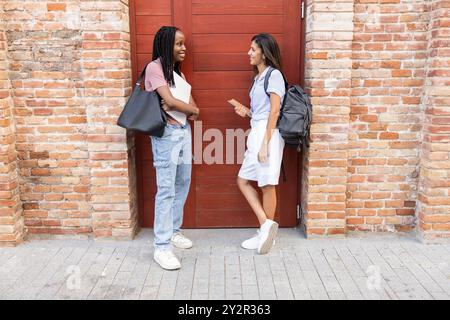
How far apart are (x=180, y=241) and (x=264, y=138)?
131cm

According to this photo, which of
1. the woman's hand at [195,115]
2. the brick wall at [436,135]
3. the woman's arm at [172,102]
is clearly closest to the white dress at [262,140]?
the woman's hand at [195,115]

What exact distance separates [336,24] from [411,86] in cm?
98

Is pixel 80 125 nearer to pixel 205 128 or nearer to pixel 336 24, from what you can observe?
pixel 205 128

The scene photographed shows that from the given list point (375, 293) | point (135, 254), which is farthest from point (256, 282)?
point (135, 254)

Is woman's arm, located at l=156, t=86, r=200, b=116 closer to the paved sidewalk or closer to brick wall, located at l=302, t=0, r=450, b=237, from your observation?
brick wall, located at l=302, t=0, r=450, b=237

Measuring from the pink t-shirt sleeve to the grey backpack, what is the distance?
924mm

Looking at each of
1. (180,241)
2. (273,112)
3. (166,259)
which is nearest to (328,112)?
(273,112)

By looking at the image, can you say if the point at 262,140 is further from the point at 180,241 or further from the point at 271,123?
the point at 180,241

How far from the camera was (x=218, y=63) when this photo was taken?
4.42 meters

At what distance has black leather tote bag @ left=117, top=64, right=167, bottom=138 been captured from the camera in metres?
3.72

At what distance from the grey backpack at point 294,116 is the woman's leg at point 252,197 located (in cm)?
59

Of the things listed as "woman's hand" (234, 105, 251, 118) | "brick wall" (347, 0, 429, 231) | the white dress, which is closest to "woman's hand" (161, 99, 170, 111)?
"woman's hand" (234, 105, 251, 118)

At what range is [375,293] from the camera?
3432mm

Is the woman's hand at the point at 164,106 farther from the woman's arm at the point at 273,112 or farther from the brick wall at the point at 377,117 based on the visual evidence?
the brick wall at the point at 377,117
